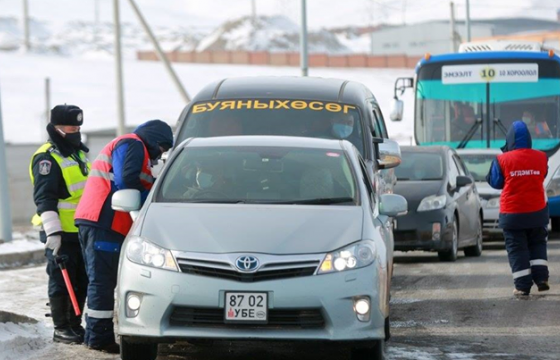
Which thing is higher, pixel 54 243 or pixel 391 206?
pixel 391 206

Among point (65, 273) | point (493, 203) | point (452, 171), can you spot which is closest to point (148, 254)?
point (65, 273)

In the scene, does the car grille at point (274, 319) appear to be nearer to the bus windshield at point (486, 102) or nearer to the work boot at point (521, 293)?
the work boot at point (521, 293)

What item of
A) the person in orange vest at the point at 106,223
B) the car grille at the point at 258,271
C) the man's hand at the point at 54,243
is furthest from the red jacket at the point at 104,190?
the car grille at the point at 258,271

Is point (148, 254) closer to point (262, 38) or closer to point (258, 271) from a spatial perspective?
point (258, 271)

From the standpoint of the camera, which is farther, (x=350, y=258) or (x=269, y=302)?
(x=350, y=258)

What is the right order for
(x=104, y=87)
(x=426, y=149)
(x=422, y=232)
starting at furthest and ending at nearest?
(x=104, y=87) < (x=426, y=149) < (x=422, y=232)

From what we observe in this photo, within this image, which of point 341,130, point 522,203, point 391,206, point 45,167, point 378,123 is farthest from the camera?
point 378,123

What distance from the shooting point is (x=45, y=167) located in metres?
9.41

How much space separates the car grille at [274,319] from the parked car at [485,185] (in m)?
12.0

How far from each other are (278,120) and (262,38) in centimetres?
15102

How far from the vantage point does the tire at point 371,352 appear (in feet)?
25.7

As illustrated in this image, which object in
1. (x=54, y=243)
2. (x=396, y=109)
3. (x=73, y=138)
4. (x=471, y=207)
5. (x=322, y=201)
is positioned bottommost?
(x=471, y=207)

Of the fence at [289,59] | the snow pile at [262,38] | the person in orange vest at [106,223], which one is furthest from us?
the snow pile at [262,38]

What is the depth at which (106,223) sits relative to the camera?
29.4 ft
